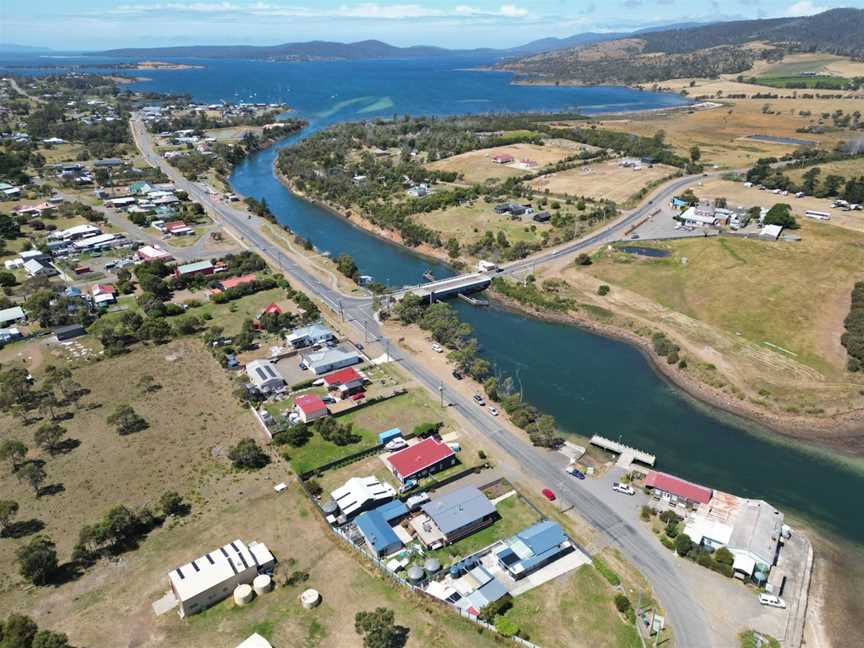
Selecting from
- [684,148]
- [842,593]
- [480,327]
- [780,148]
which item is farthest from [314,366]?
[780,148]

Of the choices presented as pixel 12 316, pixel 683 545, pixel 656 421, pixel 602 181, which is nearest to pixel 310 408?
pixel 683 545

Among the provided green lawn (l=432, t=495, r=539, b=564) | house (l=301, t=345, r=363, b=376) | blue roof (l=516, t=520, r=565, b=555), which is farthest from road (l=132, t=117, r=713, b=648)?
house (l=301, t=345, r=363, b=376)

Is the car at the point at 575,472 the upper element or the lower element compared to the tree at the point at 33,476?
lower

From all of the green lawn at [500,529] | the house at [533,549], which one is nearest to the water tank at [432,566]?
the green lawn at [500,529]

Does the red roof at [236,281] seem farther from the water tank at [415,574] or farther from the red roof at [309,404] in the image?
the water tank at [415,574]

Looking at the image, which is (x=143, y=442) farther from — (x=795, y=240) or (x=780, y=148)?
(x=780, y=148)

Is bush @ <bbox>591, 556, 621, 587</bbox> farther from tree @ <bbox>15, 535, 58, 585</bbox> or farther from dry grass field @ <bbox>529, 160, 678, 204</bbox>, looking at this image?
dry grass field @ <bbox>529, 160, 678, 204</bbox>
